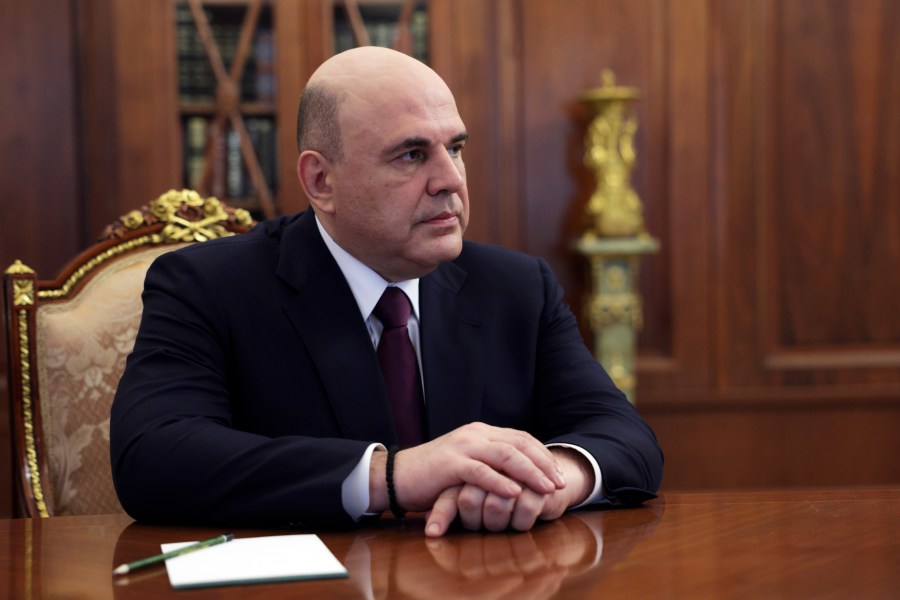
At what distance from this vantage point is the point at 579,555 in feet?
4.01

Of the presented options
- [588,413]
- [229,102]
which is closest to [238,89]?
[229,102]

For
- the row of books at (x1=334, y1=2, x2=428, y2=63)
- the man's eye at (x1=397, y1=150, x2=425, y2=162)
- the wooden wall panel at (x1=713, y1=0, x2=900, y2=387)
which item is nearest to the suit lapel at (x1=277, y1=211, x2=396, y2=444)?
the man's eye at (x1=397, y1=150, x2=425, y2=162)

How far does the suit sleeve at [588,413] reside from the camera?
1579 millimetres

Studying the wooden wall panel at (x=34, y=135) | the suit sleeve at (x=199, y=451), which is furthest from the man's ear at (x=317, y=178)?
the wooden wall panel at (x=34, y=135)

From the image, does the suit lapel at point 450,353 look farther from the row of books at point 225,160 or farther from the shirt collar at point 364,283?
the row of books at point 225,160

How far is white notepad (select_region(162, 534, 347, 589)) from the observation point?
3.64ft

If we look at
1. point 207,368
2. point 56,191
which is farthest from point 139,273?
point 56,191

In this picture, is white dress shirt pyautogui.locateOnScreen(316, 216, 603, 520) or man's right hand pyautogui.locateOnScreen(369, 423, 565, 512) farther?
white dress shirt pyautogui.locateOnScreen(316, 216, 603, 520)

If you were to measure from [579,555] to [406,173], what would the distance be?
2.55 feet

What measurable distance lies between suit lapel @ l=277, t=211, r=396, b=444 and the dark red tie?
0.05 metres

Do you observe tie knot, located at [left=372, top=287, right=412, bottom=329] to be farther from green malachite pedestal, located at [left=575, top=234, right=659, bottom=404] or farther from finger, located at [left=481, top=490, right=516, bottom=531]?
green malachite pedestal, located at [left=575, top=234, right=659, bottom=404]

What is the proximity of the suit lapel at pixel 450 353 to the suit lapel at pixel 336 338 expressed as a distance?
0.11m

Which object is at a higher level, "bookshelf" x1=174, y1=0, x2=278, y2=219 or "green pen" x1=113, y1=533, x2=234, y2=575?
"bookshelf" x1=174, y1=0, x2=278, y2=219

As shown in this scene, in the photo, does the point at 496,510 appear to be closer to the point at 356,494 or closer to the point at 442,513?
the point at 442,513
